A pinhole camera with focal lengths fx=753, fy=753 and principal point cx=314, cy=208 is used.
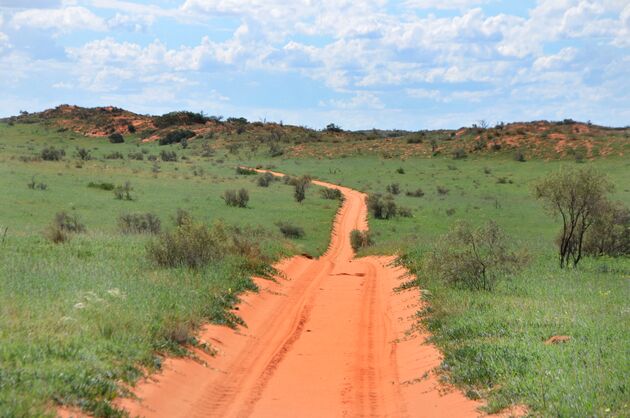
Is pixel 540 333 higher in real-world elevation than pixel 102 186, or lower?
lower

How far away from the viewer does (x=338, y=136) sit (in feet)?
403

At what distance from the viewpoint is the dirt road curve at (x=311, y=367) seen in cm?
1027

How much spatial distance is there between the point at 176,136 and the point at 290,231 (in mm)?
79648

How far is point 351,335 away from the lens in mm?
15844

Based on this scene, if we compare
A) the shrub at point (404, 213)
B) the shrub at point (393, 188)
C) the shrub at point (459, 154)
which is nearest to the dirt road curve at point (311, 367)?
the shrub at point (404, 213)

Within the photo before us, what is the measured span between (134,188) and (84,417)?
142ft

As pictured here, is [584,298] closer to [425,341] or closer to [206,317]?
[425,341]

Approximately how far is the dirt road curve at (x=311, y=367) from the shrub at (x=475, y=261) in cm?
111

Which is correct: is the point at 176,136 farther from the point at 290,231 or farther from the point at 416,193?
the point at 290,231

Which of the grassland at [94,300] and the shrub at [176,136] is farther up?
the shrub at [176,136]

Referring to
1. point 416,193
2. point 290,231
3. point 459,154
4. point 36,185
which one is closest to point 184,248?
point 290,231

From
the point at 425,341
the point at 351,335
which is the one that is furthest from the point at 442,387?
the point at 351,335

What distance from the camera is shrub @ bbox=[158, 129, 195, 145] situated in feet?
360

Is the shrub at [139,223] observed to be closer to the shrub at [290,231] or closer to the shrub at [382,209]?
the shrub at [290,231]
